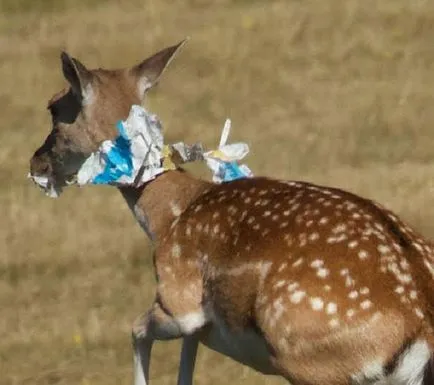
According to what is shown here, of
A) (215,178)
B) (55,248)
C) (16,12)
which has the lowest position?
(16,12)

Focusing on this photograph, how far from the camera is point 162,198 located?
27.9 feet

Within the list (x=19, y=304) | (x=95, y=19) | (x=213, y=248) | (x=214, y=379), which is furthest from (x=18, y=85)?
(x=213, y=248)

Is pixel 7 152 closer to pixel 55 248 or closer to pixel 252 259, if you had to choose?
pixel 55 248

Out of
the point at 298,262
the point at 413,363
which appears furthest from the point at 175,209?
the point at 413,363

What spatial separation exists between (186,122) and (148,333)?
33.1 ft

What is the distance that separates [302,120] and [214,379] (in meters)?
8.49

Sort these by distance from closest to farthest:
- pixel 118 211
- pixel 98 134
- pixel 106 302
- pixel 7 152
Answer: pixel 98 134, pixel 106 302, pixel 118 211, pixel 7 152

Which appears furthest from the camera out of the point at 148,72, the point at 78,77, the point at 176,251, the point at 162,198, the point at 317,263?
the point at 148,72

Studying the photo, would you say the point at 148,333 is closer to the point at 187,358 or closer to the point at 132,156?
the point at 187,358

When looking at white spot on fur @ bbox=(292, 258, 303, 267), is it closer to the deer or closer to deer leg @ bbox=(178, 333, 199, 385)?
the deer

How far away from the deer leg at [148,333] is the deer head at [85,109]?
1011 millimetres

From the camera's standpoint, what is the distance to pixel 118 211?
14.0 m

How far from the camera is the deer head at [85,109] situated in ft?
28.4

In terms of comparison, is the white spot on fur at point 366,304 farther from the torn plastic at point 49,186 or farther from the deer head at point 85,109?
the torn plastic at point 49,186
